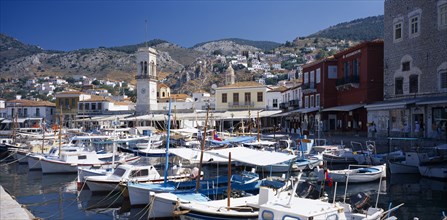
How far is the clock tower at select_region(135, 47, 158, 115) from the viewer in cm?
6575

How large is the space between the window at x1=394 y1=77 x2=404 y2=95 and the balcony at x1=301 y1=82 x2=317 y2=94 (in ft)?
41.6

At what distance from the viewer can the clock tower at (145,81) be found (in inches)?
2589

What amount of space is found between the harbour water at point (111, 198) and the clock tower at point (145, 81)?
38337 millimetres

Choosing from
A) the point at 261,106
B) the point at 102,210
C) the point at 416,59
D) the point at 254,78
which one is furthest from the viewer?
the point at 254,78

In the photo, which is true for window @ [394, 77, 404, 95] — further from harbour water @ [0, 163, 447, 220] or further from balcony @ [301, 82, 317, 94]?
harbour water @ [0, 163, 447, 220]

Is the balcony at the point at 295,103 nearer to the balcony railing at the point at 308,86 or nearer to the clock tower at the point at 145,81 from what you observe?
the balcony railing at the point at 308,86

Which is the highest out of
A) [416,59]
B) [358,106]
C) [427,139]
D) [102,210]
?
[416,59]

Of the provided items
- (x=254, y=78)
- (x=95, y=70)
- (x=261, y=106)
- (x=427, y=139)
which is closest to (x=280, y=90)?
(x=261, y=106)

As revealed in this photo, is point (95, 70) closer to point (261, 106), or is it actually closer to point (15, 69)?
point (15, 69)

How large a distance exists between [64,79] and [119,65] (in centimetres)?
2912

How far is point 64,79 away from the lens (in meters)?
172

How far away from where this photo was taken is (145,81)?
65812 mm

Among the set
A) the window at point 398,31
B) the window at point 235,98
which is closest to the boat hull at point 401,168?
the window at point 398,31

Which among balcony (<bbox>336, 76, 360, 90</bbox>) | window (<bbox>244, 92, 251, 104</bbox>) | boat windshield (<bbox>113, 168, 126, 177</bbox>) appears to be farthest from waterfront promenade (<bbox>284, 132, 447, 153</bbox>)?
window (<bbox>244, 92, 251, 104</bbox>)
